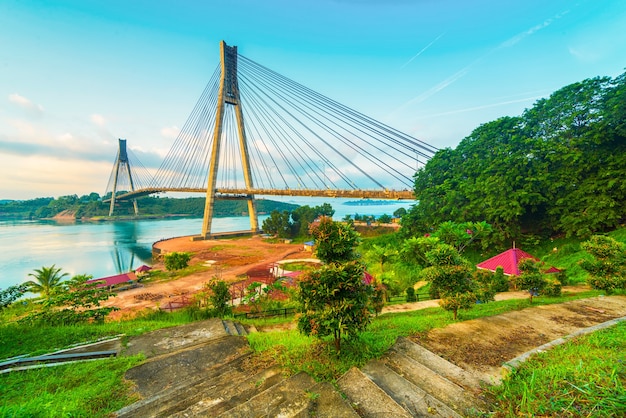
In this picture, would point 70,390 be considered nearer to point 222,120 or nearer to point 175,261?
point 175,261

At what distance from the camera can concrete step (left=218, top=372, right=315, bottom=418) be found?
10.0ft

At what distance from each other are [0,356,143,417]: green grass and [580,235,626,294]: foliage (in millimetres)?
12984

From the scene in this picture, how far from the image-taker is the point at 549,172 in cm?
1519

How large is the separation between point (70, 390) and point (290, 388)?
3.63 metres

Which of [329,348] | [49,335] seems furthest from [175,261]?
[329,348]

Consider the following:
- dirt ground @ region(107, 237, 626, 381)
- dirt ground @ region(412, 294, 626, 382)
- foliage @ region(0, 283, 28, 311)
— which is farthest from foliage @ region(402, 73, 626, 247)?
foliage @ region(0, 283, 28, 311)

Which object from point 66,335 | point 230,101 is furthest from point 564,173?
point 230,101

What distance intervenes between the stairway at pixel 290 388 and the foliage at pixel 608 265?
795 cm

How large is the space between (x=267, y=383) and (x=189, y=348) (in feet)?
8.65

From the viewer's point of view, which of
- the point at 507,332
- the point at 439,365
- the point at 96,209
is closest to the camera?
the point at 439,365

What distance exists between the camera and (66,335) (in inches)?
253

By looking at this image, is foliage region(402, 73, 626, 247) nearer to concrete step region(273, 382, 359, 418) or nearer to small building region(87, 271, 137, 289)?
concrete step region(273, 382, 359, 418)

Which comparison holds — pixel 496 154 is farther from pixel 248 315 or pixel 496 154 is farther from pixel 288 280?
pixel 248 315

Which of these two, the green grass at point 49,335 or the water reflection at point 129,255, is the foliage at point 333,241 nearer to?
the green grass at point 49,335
